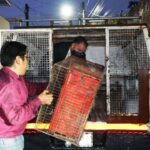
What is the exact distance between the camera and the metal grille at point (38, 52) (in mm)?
7293

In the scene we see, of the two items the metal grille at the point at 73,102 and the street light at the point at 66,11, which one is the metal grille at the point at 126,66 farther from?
the street light at the point at 66,11

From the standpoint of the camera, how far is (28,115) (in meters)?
4.46

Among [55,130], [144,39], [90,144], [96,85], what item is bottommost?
[90,144]

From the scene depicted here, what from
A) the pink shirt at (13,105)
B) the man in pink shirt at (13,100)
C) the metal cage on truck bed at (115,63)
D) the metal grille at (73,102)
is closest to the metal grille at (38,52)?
the metal cage on truck bed at (115,63)

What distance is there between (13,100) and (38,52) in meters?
3.04

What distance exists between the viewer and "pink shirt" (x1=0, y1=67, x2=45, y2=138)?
439 centimetres

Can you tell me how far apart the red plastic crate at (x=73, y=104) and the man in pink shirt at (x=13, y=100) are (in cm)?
73

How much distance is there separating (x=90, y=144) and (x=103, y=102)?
1050 millimetres

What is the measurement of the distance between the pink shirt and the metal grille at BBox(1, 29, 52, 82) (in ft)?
8.64

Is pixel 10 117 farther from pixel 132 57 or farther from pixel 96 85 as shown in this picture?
pixel 132 57

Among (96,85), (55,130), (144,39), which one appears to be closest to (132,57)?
(144,39)

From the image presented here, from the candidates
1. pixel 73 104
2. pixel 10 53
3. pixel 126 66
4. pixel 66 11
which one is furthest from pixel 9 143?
pixel 66 11

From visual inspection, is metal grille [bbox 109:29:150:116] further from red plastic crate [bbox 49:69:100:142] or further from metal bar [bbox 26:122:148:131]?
red plastic crate [bbox 49:69:100:142]

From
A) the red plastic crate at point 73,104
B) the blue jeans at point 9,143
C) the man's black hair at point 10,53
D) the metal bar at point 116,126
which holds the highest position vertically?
the man's black hair at point 10,53
